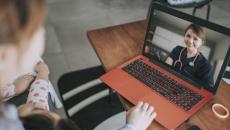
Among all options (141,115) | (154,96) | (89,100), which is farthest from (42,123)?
(89,100)

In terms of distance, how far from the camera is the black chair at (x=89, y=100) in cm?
168

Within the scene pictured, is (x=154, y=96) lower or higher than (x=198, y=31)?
lower

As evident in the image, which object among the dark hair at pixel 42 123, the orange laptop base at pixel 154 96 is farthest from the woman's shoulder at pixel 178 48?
the dark hair at pixel 42 123

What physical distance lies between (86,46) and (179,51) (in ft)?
5.25

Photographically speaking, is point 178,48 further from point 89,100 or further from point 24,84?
point 89,100

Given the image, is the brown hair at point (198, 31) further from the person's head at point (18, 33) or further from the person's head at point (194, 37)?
the person's head at point (18, 33)

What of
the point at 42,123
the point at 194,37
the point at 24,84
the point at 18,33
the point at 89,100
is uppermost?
the point at 18,33

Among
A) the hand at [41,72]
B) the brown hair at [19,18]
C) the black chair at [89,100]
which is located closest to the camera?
the brown hair at [19,18]

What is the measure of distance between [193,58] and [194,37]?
0.08m

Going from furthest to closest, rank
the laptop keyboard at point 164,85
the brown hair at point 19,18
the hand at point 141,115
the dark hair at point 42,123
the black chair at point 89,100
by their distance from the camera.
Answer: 1. the black chair at point 89,100
2. the laptop keyboard at point 164,85
3. the hand at point 141,115
4. the dark hair at point 42,123
5. the brown hair at point 19,18

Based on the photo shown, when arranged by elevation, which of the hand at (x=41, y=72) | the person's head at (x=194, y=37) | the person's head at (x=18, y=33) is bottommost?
the hand at (x=41, y=72)

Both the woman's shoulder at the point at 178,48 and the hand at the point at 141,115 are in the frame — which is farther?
the woman's shoulder at the point at 178,48

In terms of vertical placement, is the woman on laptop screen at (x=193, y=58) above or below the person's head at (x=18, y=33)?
below

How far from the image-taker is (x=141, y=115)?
3.44 ft
